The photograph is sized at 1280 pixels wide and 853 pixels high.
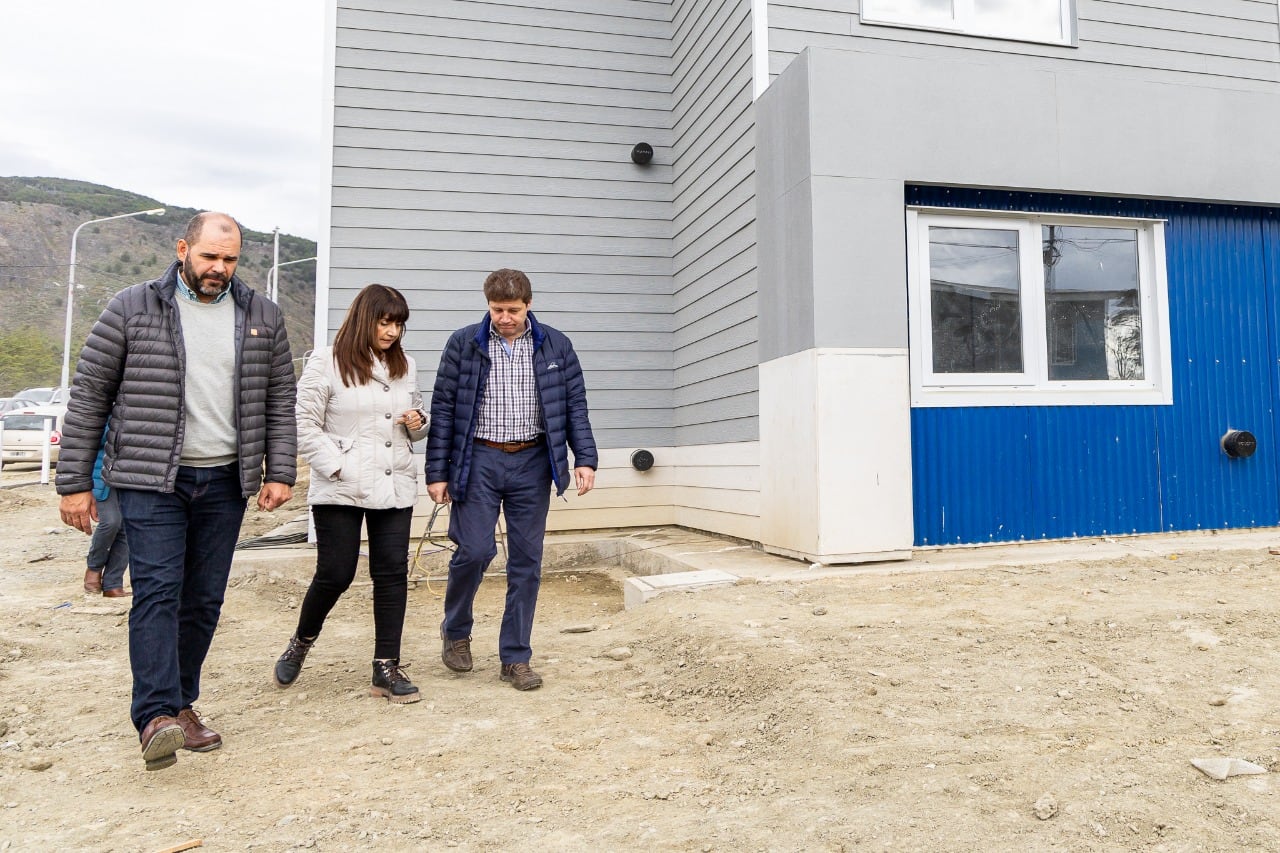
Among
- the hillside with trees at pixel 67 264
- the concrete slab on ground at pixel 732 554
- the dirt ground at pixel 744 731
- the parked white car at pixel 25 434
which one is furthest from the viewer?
the hillside with trees at pixel 67 264

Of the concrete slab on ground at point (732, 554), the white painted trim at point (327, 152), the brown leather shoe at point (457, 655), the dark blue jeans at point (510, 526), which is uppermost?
the white painted trim at point (327, 152)

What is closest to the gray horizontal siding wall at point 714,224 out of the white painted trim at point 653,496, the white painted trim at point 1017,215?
the white painted trim at point 653,496

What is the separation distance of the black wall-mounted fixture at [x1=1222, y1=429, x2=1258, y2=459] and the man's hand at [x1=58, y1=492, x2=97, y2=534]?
6555 mm

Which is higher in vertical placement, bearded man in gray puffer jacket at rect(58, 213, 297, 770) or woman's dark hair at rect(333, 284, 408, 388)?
woman's dark hair at rect(333, 284, 408, 388)

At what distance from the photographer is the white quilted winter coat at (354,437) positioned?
3301 millimetres

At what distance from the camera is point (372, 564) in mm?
3504

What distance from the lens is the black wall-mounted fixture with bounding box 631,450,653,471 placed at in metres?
7.52

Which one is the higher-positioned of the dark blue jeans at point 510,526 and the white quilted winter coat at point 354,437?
the white quilted winter coat at point 354,437

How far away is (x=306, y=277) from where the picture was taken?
270 feet

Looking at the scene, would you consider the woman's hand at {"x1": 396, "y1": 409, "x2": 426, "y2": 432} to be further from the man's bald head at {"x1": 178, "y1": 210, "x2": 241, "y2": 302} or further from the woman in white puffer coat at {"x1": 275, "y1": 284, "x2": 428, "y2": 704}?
the man's bald head at {"x1": 178, "y1": 210, "x2": 241, "y2": 302}

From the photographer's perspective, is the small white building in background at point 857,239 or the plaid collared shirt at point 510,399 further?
the small white building in background at point 857,239

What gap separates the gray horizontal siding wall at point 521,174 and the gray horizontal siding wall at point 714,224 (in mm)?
261

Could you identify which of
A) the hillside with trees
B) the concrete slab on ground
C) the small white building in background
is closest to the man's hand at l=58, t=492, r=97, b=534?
the concrete slab on ground

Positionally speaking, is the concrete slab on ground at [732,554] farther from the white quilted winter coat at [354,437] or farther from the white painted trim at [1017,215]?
the white painted trim at [1017,215]
